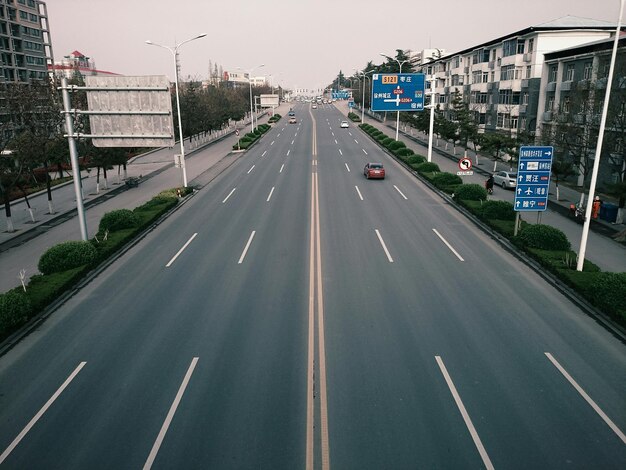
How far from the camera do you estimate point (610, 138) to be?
84.6 ft

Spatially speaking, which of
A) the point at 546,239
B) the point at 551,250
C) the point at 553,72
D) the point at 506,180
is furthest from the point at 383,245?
the point at 553,72

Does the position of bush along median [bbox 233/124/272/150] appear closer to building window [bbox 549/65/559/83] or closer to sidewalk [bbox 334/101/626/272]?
sidewalk [bbox 334/101/626/272]

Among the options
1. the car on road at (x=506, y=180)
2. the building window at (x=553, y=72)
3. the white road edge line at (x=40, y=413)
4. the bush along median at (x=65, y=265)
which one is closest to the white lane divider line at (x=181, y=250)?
the bush along median at (x=65, y=265)

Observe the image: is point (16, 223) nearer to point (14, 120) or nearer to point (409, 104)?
point (14, 120)

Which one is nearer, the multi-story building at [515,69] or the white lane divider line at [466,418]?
the white lane divider line at [466,418]

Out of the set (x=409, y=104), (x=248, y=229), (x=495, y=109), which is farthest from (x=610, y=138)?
(x=495, y=109)

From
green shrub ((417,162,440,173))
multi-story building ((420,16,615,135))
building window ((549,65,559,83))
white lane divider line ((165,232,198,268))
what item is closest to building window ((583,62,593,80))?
building window ((549,65,559,83))

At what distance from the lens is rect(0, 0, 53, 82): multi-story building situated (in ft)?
250

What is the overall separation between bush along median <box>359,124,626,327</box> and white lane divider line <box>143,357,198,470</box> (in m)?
13.0

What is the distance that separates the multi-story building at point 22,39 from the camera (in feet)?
250

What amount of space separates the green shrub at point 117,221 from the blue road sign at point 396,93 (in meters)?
23.2

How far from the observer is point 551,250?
64.7ft

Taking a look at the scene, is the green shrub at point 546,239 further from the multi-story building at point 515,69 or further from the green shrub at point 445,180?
the multi-story building at point 515,69

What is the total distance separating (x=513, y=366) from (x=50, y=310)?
49.7 ft
